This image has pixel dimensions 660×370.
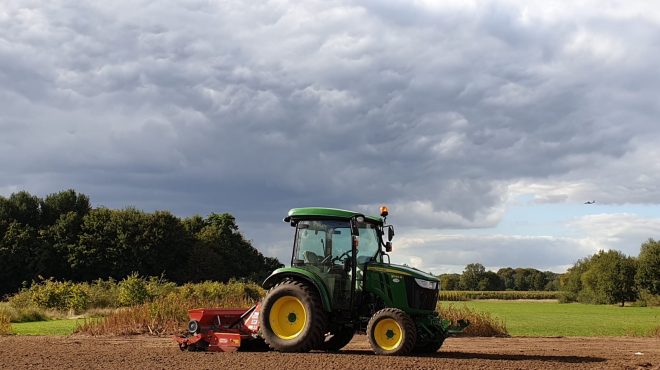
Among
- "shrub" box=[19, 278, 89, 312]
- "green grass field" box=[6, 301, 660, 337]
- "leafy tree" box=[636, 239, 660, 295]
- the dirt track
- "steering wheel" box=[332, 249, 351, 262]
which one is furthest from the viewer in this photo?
"leafy tree" box=[636, 239, 660, 295]

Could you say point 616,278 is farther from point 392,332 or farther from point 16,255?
point 392,332

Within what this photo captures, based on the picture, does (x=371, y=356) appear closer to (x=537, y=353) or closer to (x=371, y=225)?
(x=371, y=225)

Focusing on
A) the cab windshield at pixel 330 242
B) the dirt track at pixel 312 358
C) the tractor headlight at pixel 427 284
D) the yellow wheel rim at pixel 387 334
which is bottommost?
the dirt track at pixel 312 358

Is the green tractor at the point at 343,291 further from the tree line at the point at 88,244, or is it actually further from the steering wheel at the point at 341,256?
the tree line at the point at 88,244

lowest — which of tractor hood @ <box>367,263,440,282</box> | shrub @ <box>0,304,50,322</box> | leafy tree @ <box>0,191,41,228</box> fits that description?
shrub @ <box>0,304,50,322</box>

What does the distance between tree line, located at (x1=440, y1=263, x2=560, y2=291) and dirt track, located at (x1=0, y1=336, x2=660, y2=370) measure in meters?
85.8

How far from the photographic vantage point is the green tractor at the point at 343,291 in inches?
472

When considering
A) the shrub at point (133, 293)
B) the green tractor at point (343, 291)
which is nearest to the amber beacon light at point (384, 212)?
the green tractor at point (343, 291)

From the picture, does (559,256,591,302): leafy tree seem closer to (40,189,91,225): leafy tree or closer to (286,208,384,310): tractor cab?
(40,189,91,225): leafy tree

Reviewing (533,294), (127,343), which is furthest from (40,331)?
(533,294)

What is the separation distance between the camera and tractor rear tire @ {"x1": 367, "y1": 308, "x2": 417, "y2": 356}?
37.7ft

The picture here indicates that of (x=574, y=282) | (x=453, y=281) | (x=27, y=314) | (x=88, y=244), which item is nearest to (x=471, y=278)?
(x=453, y=281)

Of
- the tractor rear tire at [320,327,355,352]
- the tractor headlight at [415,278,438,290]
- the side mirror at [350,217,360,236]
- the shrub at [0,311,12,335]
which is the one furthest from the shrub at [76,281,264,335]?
the tractor headlight at [415,278,438,290]

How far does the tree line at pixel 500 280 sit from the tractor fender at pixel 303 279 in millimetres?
88475
